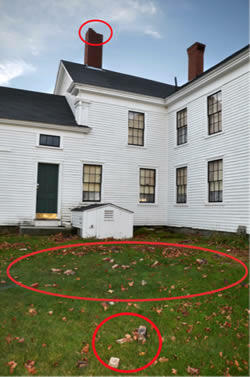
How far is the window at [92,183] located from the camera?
15430 millimetres

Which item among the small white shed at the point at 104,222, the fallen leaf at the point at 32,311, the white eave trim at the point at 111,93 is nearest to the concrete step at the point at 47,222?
the small white shed at the point at 104,222

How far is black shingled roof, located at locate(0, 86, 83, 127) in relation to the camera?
14.4 metres

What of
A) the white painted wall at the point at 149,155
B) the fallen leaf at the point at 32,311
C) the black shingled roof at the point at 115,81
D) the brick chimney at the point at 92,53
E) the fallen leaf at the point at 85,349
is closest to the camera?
the fallen leaf at the point at 85,349

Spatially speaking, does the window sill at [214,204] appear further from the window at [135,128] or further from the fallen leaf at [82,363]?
the fallen leaf at [82,363]

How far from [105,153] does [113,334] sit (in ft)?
38.7

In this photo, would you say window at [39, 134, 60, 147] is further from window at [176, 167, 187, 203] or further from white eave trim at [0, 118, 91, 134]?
window at [176, 167, 187, 203]

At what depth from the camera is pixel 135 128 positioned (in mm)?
16812

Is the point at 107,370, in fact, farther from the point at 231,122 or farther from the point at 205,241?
the point at 231,122

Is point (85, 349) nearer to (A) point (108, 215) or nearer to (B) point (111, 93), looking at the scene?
(A) point (108, 215)

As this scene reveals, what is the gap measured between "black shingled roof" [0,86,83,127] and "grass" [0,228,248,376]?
7.70m

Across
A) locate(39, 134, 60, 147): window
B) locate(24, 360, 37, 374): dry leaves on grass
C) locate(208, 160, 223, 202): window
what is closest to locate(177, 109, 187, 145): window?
locate(208, 160, 223, 202): window

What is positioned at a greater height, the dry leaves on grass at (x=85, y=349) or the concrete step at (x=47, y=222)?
the concrete step at (x=47, y=222)

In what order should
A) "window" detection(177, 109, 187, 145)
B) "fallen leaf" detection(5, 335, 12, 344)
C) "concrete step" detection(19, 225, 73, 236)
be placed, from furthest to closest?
"window" detection(177, 109, 187, 145)
"concrete step" detection(19, 225, 73, 236)
"fallen leaf" detection(5, 335, 12, 344)

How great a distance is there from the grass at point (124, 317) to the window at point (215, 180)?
4828 mm
